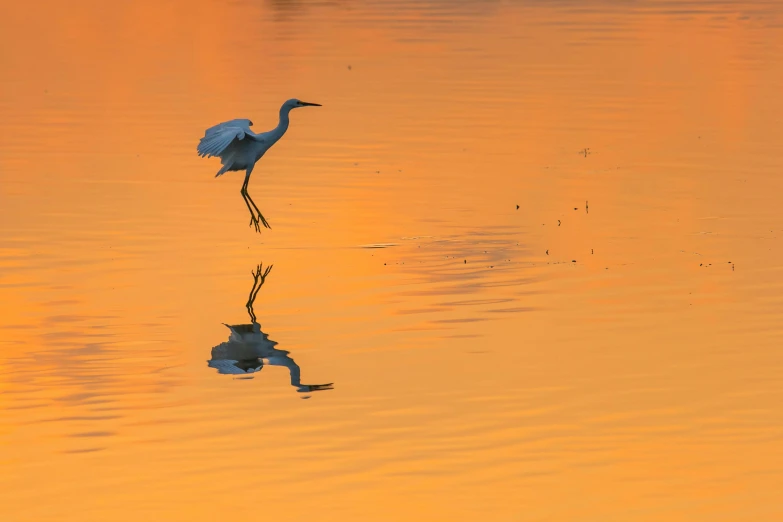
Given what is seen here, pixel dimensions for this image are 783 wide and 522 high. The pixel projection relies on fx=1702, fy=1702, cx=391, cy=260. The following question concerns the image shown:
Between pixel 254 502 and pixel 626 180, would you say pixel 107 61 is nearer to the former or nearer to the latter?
pixel 626 180

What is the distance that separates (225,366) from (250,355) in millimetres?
423

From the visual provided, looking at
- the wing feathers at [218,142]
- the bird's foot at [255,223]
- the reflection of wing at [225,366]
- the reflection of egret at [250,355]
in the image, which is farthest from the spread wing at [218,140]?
the reflection of wing at [225,366]

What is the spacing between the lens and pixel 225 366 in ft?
41.2

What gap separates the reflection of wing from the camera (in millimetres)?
12430

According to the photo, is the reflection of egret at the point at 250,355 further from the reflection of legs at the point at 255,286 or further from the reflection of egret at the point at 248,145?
the reflection of egret at the point at 248,145

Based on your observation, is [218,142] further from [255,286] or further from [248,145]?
[255,286]

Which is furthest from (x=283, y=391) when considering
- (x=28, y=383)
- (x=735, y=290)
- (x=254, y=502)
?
(x=735, y=290)

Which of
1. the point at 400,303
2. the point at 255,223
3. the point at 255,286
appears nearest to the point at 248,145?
the point at 255,223

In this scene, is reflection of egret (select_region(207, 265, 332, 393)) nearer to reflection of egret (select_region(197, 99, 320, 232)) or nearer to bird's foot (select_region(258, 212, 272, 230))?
bird's foot (select_region(258, 212, 272, 230))

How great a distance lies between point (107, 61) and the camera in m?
36.1

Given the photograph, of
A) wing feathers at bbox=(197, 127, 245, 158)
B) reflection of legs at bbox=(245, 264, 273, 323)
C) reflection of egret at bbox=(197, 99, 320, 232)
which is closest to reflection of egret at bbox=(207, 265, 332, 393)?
reflection of legs at bbox=(245, 264, 273, 323)

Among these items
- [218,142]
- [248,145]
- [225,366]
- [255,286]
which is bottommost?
[225,366]

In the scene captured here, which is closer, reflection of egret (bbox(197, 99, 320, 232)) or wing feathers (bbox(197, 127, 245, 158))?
wing feathers (bbox(197, 127, 245, 158))

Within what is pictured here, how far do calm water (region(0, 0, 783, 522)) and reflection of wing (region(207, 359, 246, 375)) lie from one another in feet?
0.14
